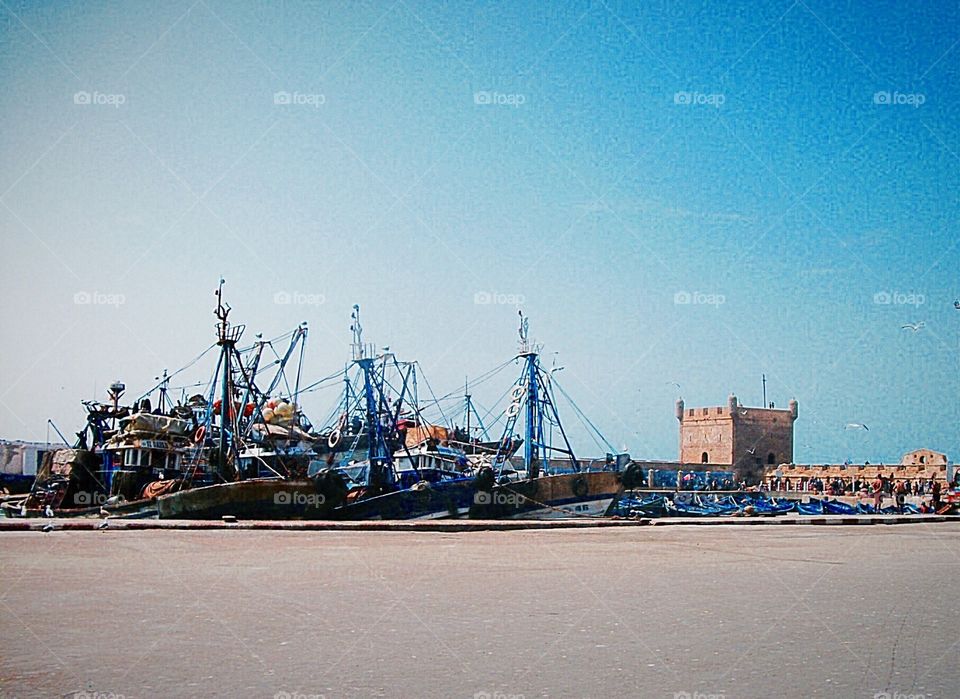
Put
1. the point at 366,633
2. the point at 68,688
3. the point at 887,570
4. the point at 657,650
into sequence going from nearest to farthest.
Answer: the point at 68,688 < the point at 657,650 < the point at 366,633 < the point at 887,570

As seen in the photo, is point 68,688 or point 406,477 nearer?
point 68,688

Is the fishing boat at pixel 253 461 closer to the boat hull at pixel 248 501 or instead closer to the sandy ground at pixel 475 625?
the boat hull at pixel 248 501

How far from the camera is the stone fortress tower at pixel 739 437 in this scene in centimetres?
8756

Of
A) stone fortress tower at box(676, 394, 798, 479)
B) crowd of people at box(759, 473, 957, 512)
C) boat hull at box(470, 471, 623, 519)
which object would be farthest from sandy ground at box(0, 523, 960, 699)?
stone fortress tower at box(676, 394, 798, 479)

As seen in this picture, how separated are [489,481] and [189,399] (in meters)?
17.4

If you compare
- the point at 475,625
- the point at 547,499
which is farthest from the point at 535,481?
the point at 475,625

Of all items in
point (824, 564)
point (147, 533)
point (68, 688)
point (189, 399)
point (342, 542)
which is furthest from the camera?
point (189, 399)

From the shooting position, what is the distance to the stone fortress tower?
8756cm

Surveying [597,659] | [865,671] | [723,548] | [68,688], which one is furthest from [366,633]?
[723,548]

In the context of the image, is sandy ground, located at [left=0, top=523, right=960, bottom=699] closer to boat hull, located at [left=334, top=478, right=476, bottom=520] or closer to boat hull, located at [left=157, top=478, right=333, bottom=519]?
boat hull, located at [left=157, top=478, right=333, bottom=519]

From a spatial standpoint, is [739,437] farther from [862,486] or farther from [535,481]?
[535,481]

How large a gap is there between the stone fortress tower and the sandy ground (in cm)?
7069

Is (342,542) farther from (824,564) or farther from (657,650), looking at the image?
(657,650)

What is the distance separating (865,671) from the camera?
24.8 ft
